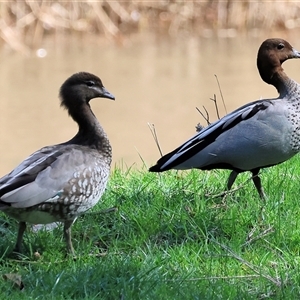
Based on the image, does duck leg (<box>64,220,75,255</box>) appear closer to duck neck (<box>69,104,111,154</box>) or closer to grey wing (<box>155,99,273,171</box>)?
duck neck (<box>69,104,111,154</box>)

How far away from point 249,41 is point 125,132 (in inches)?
209

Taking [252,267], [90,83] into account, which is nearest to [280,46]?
[90,83]

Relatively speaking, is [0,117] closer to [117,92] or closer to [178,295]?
[117,92]

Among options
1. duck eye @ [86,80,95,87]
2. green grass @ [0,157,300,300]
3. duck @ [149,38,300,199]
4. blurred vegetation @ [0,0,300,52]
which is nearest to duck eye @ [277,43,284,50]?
duck @ [149,38,300,199]

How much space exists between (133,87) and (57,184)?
7.74 metres

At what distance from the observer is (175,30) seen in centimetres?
1482

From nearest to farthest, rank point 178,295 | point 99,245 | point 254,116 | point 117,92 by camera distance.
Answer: point 178,295 → point 99,245 → point 254,116 → point 117,92

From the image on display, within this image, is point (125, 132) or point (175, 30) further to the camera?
point (175, 30)

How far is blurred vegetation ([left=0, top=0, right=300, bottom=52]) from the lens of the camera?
13.3 meters

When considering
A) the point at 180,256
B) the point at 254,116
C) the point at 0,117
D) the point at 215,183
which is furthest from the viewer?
the point at 0,117

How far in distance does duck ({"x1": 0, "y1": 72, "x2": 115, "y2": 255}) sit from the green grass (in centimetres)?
22

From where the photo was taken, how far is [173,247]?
4.20 metres

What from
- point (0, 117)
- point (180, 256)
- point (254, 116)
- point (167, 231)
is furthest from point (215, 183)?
point (0, 117)

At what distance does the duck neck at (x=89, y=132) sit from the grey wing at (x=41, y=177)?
0.78ft
